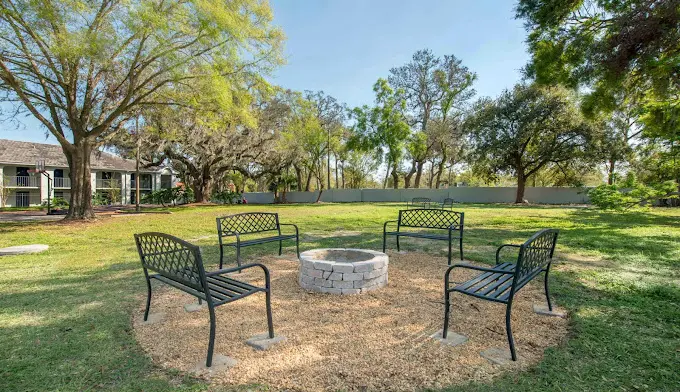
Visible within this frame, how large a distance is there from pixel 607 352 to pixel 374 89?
27027 millimetres

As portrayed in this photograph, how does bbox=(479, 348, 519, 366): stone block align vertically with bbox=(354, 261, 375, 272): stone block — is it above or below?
below

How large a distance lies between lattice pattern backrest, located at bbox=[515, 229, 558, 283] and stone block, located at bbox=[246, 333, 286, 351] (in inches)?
72.6

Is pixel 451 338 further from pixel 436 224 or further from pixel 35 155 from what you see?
pixel 35 155

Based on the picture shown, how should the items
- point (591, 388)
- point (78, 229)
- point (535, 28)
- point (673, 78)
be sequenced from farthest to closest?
point (78, 229)
point (535, 28)
point (673, 78)
point (591, 388)

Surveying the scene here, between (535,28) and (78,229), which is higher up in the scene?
(535,28)

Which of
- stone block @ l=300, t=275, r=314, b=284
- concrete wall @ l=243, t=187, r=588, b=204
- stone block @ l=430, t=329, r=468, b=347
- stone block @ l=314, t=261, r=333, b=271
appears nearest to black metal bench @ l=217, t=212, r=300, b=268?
stone block @ l=300, t=275, r=314, b=284

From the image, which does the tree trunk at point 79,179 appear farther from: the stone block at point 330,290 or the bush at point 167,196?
the bush at point 167,196

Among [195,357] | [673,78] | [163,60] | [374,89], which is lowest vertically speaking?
[195,357]

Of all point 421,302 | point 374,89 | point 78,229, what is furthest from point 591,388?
point 374,89

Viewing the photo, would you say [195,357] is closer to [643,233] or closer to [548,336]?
[548,336]

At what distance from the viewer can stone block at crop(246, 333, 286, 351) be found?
2.48 meters

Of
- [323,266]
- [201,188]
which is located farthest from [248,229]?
[201,188]

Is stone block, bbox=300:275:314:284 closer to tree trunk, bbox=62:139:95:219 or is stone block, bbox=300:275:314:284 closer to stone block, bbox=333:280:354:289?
stone block, bbox=333:280:354:289

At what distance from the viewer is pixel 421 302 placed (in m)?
3.46
